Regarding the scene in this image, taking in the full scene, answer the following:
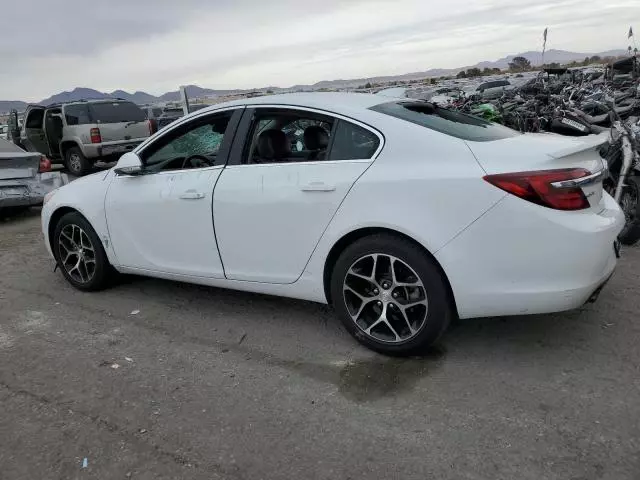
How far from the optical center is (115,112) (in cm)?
1348

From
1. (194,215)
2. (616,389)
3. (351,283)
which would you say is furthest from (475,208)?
(194,215)

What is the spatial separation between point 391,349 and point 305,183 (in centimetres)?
114

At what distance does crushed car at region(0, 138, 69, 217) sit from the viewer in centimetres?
844

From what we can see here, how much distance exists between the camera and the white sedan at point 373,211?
119 inches

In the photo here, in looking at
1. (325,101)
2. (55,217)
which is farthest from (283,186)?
(55,217)

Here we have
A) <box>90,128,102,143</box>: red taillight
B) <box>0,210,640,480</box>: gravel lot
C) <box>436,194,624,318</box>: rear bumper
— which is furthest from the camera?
<box>90,128,102,143</box>: red taillight

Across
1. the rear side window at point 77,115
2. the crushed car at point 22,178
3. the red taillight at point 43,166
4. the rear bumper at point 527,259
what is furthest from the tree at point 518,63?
the rear bumper at point 527,259

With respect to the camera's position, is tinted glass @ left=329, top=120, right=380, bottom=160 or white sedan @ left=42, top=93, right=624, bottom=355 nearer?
white sedan @ left=42, top=93, right=624, bottom=355

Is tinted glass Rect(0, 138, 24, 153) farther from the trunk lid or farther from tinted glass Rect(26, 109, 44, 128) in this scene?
the trunk lid

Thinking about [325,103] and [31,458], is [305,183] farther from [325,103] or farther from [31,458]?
[31,458]

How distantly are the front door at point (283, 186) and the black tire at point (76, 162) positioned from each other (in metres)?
10.6

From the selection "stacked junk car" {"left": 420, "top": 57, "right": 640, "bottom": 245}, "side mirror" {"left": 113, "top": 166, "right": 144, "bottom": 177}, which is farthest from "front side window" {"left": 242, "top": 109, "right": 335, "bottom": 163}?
"stacked junk car" {"left": 420, "top": 57, "right": 640, "bottom": 245}

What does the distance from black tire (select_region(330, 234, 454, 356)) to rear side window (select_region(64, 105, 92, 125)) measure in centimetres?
1159

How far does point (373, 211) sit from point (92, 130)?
11505mm
